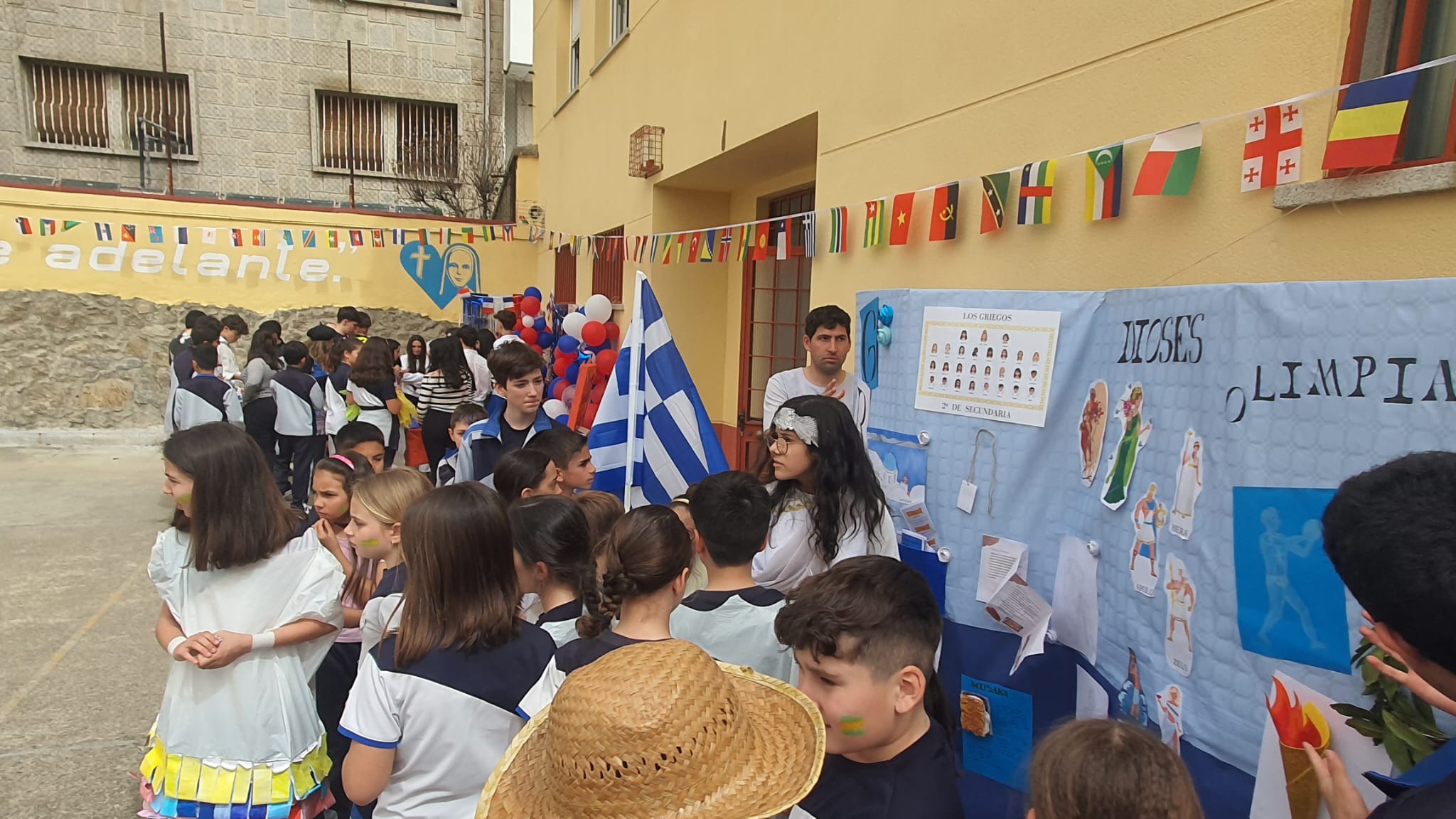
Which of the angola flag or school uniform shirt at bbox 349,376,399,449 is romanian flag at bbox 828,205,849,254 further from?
school uniform shirt at bbox 349,376,399,449

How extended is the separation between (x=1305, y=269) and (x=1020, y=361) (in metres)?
0.76

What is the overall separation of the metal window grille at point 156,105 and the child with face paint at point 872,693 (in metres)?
19.2

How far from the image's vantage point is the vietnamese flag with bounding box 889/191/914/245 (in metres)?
3.90

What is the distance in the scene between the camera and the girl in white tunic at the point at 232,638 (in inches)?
87.1

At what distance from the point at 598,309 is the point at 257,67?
1296 centimetres

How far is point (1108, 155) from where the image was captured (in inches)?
110

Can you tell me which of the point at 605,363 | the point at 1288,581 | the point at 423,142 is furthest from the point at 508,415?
the point at 423,142

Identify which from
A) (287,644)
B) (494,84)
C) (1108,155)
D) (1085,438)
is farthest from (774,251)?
(494,84)

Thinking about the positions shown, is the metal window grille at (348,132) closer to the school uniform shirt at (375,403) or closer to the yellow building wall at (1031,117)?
the yellow building wall at (1031,117)

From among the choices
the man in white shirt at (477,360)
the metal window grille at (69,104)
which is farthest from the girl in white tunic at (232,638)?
the metal window grille at (69,104)

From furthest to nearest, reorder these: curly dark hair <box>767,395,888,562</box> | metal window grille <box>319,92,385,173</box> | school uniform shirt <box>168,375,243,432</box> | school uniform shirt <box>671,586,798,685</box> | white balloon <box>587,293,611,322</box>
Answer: metal window grille <box>319,92,385,173</box>, white balloon <box>587,293,611,322</box>, school uniform shirt <box>168,375,243,432</box>, curly dark hair <box>767,395,888,562</box>, school uniform shirt <box>671,586,798,685</box>

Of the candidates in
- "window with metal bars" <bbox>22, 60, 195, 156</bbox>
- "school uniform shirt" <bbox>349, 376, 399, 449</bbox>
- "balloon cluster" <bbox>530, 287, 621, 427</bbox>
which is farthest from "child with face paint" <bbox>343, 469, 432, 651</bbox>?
"window with metal bars" <bbox>22, 60, 195, 156</bbox>

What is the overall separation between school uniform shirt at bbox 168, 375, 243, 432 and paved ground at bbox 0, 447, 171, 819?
3.57ft

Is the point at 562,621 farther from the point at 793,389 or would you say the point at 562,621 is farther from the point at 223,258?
the point at 223,258
